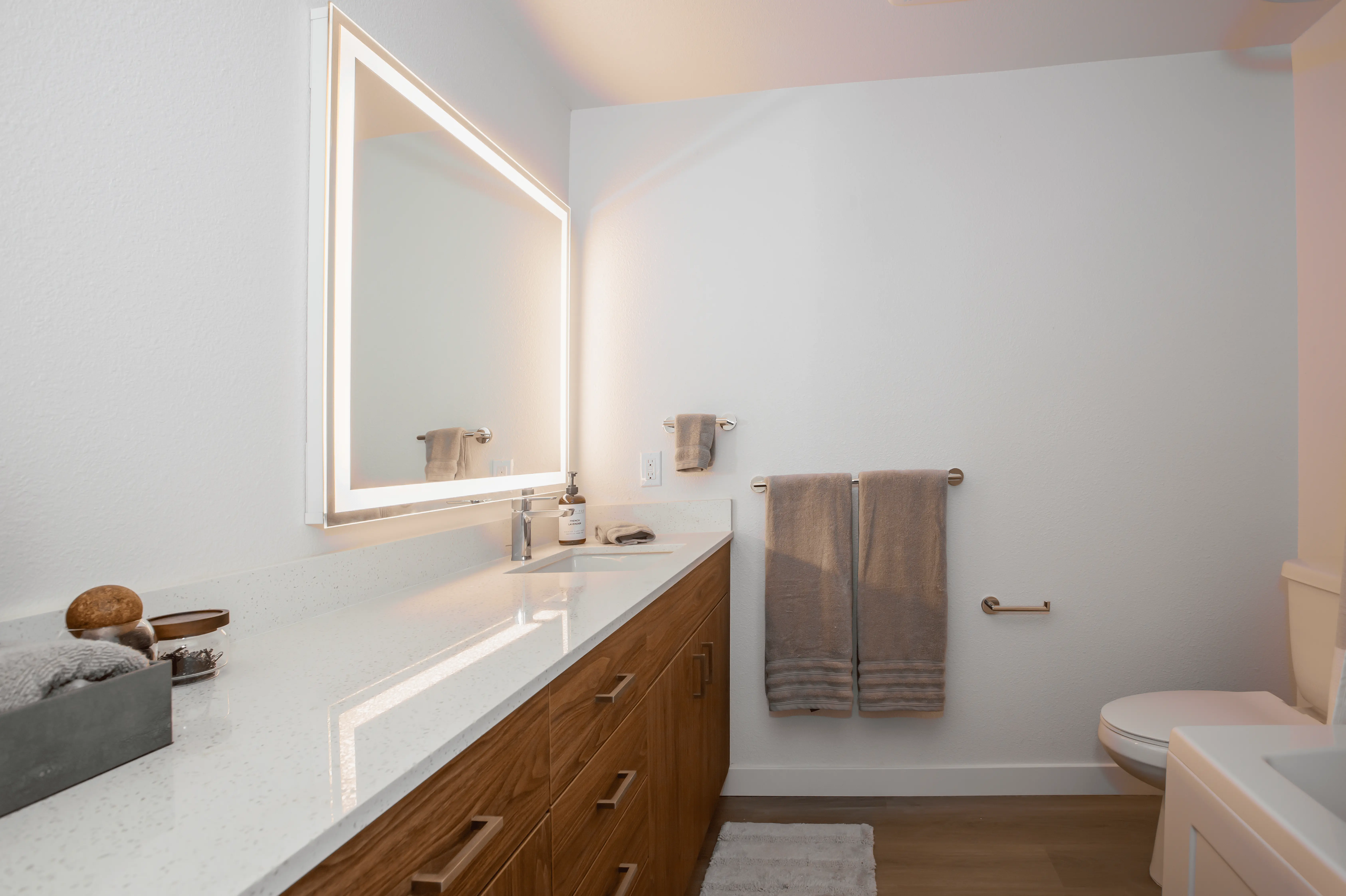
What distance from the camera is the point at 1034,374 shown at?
7.64ft

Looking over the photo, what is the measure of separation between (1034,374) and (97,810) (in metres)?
2.41

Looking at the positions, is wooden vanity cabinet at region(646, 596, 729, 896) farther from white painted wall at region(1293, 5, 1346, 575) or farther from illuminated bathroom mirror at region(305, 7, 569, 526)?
white painted wall at region(1293, 5, 1346, 575)

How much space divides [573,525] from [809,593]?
0.76 meters

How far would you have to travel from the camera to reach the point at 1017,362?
2.33 m

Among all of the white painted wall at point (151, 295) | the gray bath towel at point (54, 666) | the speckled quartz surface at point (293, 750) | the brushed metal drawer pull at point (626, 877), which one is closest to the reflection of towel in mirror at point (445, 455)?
the white painted wall at point (151, 295)

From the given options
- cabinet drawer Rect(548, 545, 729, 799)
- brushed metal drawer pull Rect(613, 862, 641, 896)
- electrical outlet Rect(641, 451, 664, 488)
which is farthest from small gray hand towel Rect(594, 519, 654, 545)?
brushed metal drawer pull Rect(613, 862, 641, 896)

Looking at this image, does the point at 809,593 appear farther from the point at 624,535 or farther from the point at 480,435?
the point at 480,435

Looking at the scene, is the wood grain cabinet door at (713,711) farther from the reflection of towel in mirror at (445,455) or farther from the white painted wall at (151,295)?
the white painted wall at (151,295)

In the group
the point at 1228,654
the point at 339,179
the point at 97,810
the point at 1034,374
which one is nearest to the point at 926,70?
the point at 1034,374

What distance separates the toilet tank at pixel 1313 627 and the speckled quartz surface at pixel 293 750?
1.85m

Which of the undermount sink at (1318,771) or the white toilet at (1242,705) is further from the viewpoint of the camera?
the white toilet at (1242,705)

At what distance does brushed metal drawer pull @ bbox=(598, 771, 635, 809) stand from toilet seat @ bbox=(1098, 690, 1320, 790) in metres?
1.29

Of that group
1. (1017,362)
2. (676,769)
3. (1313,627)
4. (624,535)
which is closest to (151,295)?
(676,769)

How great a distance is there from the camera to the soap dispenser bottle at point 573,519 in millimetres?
2238
